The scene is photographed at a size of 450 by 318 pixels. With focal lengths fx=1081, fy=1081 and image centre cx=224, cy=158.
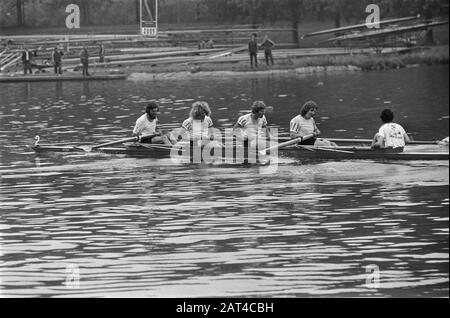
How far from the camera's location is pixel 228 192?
77.2 feet

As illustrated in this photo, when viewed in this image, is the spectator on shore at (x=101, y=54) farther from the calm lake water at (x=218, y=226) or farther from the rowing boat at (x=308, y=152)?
the rowing boat at (x=308, y=152)

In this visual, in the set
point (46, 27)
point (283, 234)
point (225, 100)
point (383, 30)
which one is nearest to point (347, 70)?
point (383, 30)

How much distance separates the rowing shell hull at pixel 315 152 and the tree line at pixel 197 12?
45.2 meters

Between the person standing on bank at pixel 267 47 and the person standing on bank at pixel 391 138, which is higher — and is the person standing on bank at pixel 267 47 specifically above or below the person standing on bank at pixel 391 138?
above

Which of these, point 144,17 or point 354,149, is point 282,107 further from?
point 144,17

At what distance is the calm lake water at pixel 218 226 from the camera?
16.0 meters

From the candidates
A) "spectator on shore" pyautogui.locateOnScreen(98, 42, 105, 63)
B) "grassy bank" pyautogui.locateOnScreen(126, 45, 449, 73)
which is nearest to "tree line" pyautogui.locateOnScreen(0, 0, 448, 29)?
"grassy bank" pyautogui.locateOnScreen(126, 45, 449, 73)

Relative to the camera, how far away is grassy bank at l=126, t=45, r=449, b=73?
211 ft

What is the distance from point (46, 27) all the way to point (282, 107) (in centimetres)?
4172

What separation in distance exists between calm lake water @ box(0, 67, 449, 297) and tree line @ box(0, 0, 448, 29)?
4070 cm

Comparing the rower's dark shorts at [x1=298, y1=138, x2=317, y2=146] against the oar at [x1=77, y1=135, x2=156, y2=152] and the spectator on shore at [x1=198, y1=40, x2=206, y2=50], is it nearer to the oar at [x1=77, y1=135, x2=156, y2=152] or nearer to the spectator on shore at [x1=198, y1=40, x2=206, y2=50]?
the oar at [x1=77, y1=135, x2=156, y2=152]

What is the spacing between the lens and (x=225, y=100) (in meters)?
48.6

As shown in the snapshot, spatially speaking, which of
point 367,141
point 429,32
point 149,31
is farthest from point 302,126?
point 149,31

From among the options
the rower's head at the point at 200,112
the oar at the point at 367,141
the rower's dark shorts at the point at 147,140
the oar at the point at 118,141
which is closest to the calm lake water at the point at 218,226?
the oar at the point at 118,141
